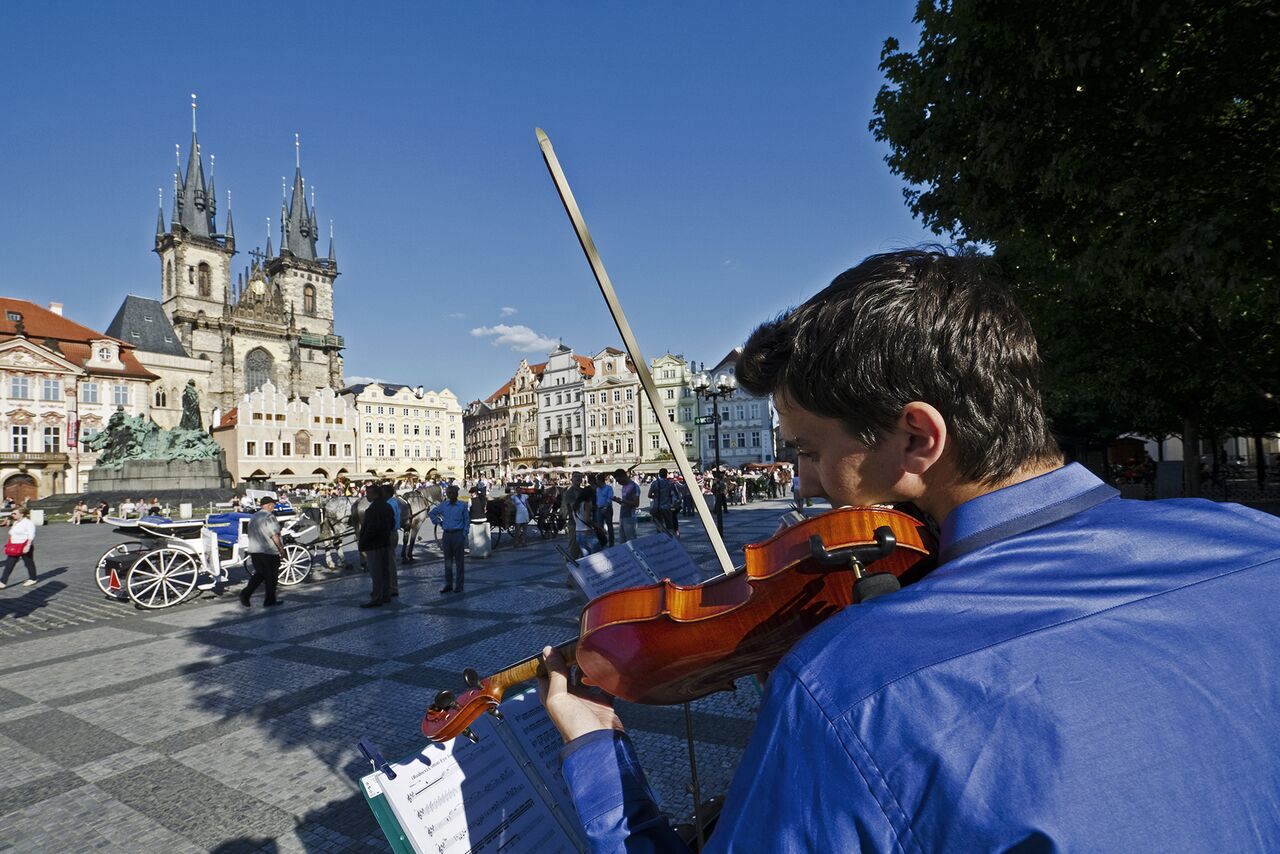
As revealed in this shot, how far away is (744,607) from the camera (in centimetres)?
140

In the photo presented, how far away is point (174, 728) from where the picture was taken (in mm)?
5164

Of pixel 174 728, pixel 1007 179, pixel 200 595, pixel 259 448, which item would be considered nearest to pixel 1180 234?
pixel 1007 179

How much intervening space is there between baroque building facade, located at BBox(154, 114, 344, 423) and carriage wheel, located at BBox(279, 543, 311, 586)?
7650 centimetres

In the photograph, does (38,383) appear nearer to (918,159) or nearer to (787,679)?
→ (918,159)

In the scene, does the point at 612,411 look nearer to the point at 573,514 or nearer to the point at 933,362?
the point at 573,514

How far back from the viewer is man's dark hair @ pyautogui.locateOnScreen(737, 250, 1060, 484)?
1.08 meters

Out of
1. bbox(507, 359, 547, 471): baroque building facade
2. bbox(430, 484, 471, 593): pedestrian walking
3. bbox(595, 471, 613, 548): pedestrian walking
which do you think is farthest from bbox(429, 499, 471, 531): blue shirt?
bbox(507, 359, 547, 471): baroque building facade

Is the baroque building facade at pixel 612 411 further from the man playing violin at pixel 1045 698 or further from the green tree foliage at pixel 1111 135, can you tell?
the man playing violin at pixel 1045 698

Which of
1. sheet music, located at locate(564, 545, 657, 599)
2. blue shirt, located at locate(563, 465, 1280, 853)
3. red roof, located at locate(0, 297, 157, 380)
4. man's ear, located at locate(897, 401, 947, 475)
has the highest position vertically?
red roof, located at locate(0, 297, 157, 380)

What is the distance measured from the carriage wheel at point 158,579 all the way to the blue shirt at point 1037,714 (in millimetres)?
12342

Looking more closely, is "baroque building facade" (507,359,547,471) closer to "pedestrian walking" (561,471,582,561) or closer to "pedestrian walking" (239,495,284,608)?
"pedestrian walking" (561,471,582,561)

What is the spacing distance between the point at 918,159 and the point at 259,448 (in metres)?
73.6

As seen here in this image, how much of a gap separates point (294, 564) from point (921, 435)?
43.9 ft

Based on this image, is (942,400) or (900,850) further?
(942,400)
